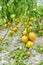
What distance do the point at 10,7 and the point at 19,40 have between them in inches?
36.4

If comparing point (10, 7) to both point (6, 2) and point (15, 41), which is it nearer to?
point (6, 2)

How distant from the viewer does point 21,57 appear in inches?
60.9

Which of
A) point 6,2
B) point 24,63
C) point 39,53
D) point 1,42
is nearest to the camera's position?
point 6,2

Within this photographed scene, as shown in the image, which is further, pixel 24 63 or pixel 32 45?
pixel 32 45

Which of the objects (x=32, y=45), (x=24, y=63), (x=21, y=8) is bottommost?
(x=24, y=63)

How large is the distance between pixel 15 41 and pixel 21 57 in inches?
13.0

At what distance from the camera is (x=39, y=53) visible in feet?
5.43

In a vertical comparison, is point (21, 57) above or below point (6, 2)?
below

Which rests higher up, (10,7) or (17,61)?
(10,7)

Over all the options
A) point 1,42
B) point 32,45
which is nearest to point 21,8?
point 32,45

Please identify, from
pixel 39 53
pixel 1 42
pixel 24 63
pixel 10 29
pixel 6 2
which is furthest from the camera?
pixel 10 29

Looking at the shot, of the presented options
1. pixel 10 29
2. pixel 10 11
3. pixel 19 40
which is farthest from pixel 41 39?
pixel 10 11

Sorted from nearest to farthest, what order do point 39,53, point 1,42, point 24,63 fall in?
point 24,63
point 39,53
point 1,42

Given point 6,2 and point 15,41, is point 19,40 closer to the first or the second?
point 15,41
